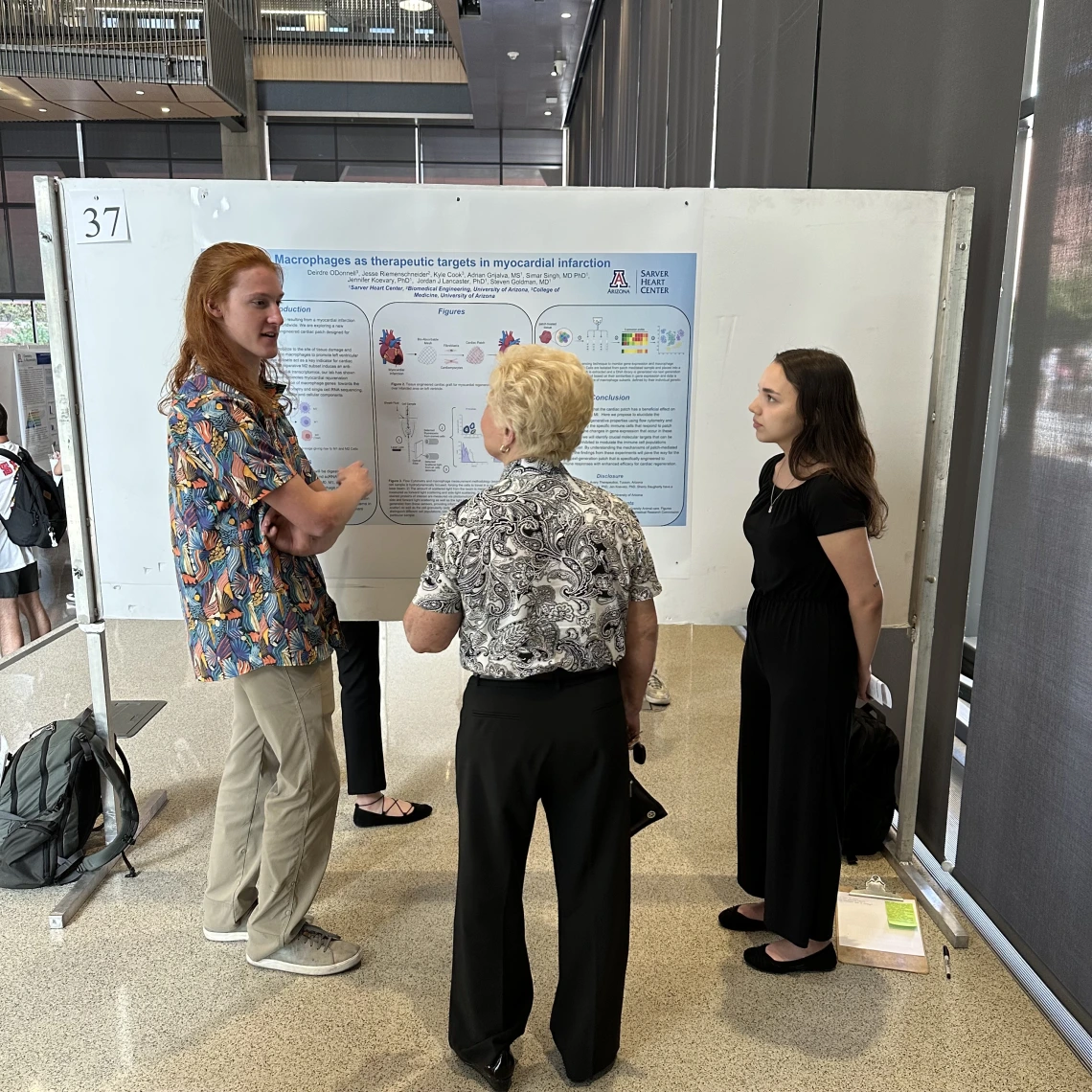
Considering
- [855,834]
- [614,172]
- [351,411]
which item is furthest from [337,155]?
[855,834]

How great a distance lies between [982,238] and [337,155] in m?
11.8

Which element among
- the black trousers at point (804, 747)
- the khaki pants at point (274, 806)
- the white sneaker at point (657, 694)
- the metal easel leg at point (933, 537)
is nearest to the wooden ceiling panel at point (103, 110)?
the white sneaker at point (657, 694)

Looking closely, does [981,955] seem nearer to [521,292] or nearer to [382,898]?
[382,898]

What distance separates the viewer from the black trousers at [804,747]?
203 cm

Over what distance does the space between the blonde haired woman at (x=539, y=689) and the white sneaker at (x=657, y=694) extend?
2.31 metres

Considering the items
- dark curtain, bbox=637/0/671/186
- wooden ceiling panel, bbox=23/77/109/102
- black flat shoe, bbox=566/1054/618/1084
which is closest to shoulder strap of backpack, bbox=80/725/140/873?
black flat shoe, bbox=566/1054/618/1084

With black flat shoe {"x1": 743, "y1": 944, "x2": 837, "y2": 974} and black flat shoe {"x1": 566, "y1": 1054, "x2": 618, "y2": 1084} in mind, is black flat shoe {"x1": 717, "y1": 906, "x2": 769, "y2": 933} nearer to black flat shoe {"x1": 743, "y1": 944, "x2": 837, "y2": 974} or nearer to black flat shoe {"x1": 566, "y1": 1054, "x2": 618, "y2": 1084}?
black flat shoe {"x1": 743, "y1": 944, "x2": 837, "y2": 974}

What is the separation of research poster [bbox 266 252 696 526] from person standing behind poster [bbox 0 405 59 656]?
273 cm

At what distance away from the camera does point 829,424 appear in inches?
77.8

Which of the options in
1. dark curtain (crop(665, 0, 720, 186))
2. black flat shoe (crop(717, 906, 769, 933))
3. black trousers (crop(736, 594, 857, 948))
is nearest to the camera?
black trousers (crop(736, 594, 857, 948))

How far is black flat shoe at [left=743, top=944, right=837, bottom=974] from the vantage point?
2219mm

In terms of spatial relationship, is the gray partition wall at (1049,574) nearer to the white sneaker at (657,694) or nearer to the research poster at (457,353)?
the research poster at (457,353)

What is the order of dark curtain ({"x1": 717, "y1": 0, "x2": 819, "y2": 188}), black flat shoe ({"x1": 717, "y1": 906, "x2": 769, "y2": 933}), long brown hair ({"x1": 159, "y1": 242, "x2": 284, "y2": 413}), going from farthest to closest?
dark curtain ({"x1": 717, "y1": 0, "x2": 819, "y2": 188}) → black flat shoe ({"x1": 717, "y1": 906, "x2": 769, "y2": 933}) → long brown hair ({"x1": 159, "y1": 242, "x2": 284, "y2": 413})

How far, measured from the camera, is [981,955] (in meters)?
2.29
